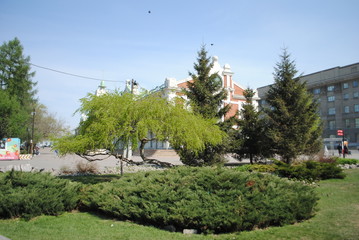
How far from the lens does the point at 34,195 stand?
7.28 meters

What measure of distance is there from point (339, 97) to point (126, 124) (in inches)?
2496

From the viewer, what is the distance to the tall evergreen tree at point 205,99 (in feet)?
61.4

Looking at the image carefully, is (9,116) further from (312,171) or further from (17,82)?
(312,171)

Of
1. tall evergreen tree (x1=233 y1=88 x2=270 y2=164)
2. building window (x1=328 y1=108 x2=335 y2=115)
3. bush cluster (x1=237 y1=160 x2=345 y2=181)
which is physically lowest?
bush cluster (x1=237 y1=160 x2=345 y2=181)

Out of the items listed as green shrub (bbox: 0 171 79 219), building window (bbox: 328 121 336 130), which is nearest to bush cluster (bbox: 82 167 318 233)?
green shrub (bbox: 0 171 79 219)

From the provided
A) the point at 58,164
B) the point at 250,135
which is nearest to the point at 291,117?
the point at 250,135

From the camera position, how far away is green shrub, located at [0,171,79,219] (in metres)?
7.11

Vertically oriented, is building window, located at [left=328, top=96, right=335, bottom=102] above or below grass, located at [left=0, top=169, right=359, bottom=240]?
above

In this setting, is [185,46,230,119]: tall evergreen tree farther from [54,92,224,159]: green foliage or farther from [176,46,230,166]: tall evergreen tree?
[54,92,224,159]: green foliage

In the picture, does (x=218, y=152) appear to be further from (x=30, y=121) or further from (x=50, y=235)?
(x=30, y=121)

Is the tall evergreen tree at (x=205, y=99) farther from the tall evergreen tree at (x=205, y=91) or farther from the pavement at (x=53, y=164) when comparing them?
the pavement at (x=53, y=164)

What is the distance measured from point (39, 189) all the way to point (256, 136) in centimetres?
1776

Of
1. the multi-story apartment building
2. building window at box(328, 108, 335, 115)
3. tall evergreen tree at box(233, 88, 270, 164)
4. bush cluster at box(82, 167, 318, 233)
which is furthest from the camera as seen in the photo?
building window at box(328, 108, 335, 115)

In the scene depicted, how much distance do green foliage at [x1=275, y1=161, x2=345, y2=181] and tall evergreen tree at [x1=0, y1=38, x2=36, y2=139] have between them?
41024 millimetres
